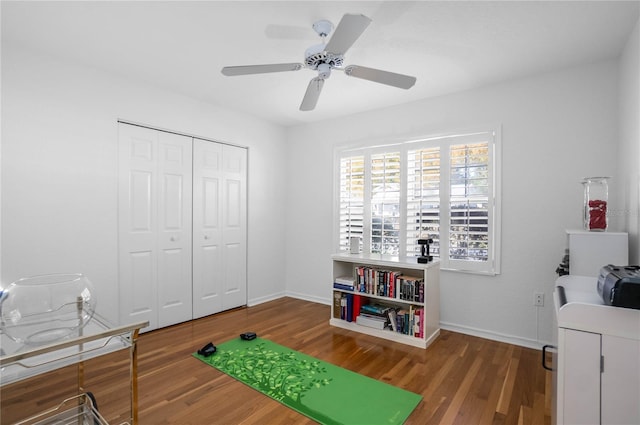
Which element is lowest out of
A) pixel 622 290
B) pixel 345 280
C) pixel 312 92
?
pixel 345 280

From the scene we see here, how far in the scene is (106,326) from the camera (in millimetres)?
1209

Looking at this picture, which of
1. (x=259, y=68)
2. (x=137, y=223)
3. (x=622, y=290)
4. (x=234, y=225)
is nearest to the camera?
(x=622, y=290)

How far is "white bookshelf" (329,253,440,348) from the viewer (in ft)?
9.86

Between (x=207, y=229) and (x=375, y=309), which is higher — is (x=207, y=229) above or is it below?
above

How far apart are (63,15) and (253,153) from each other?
2.44 m

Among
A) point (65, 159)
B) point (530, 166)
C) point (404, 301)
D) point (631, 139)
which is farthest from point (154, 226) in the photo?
point (631, 139)

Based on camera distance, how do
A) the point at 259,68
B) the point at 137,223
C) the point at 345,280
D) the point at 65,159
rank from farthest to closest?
the point at 345,280 → the point at 137,223 → the point at 65,159 → the point at 259,68

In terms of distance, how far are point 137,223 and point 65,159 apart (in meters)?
0.82

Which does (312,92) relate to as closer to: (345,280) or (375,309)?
(345,280)

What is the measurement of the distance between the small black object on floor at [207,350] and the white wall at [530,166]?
2.37 m

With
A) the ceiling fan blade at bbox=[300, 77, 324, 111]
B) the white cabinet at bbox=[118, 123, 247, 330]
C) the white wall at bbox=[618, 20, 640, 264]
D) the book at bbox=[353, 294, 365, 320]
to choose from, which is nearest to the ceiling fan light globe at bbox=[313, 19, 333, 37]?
the ceiling fan blade at bbox=[300, 77, 324, 111]

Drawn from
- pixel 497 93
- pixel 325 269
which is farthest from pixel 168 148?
pixel 497 93

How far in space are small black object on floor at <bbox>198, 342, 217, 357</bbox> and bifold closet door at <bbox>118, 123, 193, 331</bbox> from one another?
0.92 meters

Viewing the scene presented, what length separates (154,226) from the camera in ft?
11.1
